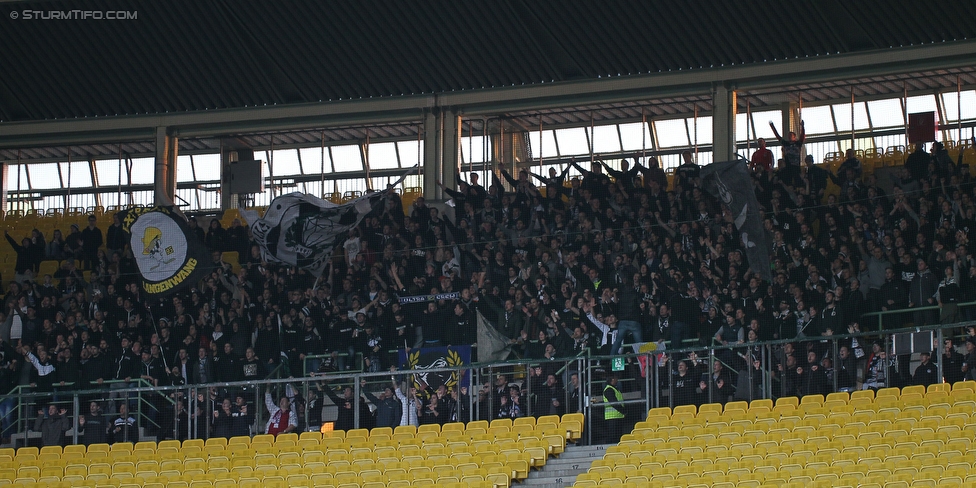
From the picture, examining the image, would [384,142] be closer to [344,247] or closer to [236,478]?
[344,247]

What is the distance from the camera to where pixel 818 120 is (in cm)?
3059

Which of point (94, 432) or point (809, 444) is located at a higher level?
point (809, 444)

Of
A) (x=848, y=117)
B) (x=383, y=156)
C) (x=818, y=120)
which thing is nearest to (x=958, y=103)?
(x=848, y=117)

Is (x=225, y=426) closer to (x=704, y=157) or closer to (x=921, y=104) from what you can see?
(x=704, y=157)

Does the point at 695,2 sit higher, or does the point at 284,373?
the point at 695,2

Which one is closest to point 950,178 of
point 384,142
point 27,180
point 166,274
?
point 166,274

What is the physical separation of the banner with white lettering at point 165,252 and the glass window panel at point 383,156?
10.3 meters

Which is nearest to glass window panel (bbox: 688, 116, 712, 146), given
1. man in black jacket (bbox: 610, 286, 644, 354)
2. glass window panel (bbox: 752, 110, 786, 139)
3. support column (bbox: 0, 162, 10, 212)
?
glass window panel (bbox: 752, 110, 786, 139)

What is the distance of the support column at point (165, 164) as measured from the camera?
95.3ft

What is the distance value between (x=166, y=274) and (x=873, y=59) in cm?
1313

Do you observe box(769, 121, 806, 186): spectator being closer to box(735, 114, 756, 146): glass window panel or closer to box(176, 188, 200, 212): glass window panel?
box(735, 114, 756, 146): glass window panel

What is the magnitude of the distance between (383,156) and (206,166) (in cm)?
443

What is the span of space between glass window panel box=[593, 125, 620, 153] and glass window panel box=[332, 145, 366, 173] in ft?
19.3

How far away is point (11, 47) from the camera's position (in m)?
29.7
